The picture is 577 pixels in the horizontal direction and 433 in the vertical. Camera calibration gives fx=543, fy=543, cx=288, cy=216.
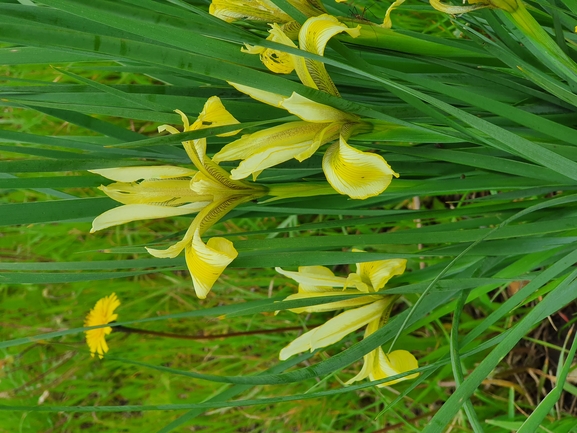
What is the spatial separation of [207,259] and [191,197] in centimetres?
10

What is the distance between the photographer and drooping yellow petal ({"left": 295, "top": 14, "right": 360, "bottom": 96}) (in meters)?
0.45

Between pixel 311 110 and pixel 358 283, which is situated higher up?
pixel 311 110

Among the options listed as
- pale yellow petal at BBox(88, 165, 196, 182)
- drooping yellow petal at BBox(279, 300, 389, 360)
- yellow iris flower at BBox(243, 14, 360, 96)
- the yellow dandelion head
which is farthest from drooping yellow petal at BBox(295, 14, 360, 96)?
the yellow dandelion head

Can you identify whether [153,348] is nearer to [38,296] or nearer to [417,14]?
[38,296]

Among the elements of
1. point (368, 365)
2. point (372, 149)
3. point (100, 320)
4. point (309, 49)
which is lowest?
point (100, 320)

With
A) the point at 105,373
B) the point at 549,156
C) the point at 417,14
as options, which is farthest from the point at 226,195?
the point at 105,373

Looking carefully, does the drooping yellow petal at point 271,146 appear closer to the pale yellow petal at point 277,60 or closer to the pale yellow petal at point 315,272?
the pale yellow petal at point 277,60

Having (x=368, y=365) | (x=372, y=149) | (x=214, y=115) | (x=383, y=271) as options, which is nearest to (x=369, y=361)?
(x=368, y=365)

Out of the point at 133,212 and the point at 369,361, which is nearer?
the point at 133,212

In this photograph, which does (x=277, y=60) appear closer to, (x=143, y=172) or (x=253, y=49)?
(x=253, y=49)

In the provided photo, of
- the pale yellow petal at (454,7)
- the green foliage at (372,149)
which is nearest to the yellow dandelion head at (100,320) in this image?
the green foliage at (372,149)

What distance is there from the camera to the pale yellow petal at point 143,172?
56cm

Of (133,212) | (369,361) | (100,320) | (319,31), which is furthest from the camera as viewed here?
(100,320)

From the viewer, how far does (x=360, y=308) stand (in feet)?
2.24
